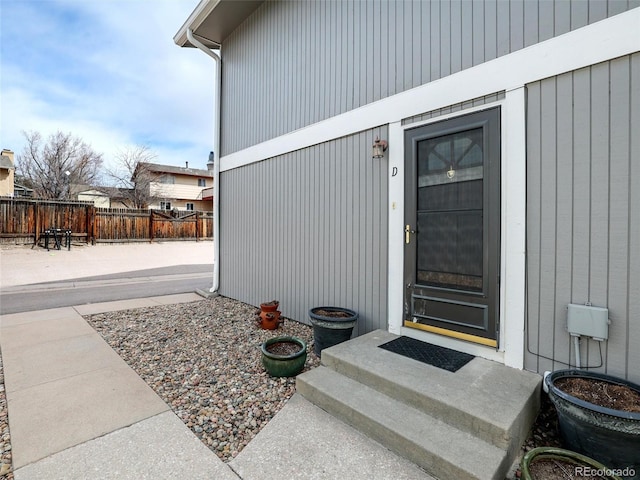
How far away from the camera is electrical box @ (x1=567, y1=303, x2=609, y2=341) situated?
207 centimetres

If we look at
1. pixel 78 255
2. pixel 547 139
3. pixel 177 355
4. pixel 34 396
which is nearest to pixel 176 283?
pixel 177 355

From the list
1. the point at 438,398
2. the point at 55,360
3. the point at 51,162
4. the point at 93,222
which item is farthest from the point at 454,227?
the point at 51,162

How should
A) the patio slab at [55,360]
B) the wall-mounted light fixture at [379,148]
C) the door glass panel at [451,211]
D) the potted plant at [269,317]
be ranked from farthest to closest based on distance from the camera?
the potted plant at [269,317] → the wall-mounted light fixture at [379,148] → the patio slab at [55,360] → the door glass panel at [451,211]

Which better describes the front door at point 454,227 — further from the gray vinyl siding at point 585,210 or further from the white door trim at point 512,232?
the gray vinyl siding at point 585,210

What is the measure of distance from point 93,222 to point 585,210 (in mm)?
16520

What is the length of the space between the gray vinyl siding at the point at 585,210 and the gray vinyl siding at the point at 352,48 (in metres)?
0.51

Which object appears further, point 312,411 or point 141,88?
point 141,88

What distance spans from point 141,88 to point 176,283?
489 inches

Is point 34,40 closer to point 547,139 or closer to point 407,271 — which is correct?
point 407,271

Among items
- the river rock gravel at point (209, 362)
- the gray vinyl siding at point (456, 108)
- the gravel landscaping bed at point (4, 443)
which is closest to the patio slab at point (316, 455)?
the river rock gravel at point (209, 362)

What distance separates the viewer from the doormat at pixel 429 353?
2.50 metres

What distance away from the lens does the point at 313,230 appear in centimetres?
425

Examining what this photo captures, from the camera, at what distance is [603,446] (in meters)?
1.62

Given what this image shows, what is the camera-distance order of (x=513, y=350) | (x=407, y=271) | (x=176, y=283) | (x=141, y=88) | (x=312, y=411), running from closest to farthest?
→ (x=312, y=411) → (x=513, y=350) → (x=407, y=271) → (x=176, y=283) → (x=141, y=88)
